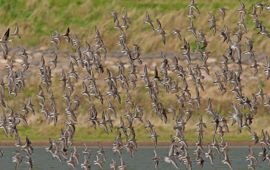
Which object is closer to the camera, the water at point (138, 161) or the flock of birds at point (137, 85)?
the water at point (138, 161)

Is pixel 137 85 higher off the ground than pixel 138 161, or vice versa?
pixel 137 85

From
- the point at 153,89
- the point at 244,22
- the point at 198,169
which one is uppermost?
the point at 244,22

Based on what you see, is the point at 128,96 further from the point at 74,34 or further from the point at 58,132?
the point at 74,34

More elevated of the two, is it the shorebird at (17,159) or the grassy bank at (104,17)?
the grassy bank at (104,17)

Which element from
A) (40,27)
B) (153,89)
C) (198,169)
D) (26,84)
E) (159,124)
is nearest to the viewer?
(198,169)

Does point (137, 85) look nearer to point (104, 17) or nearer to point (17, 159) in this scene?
point (104, 17)

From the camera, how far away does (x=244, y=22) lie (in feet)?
363

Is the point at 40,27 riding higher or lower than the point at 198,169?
higher

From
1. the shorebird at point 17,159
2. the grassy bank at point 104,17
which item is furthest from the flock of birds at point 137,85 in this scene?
the shorebird at point 17,159

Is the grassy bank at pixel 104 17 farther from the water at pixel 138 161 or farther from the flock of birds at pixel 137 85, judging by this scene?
the water at pixel 138 161

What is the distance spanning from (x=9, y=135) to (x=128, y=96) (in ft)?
32.7

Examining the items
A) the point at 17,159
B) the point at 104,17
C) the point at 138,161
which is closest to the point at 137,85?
the point at 104,17

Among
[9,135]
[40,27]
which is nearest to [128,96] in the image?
[9,135]

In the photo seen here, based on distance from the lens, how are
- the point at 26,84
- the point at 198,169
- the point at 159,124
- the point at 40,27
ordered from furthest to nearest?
1. the point at 40,27
2. the point at 26,84
3. the point at 159,124
4. the point at 198,169
